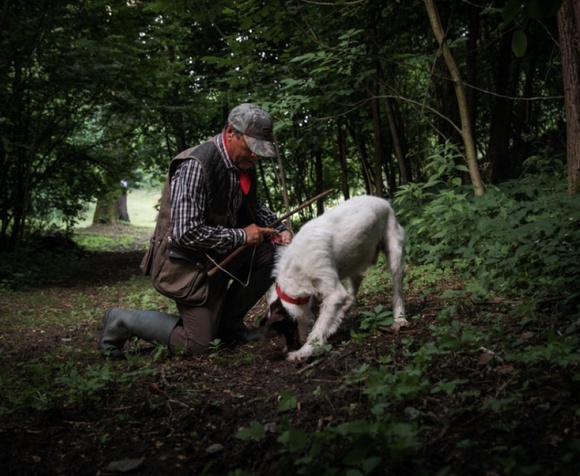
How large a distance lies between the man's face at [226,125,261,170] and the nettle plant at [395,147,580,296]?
2202mm

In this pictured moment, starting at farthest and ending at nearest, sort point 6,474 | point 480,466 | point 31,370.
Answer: point 31,370 → point 6,474 → point 480,466

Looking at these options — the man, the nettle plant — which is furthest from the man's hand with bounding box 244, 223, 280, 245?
the nettle plant

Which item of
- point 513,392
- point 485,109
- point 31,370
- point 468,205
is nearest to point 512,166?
point 485,109

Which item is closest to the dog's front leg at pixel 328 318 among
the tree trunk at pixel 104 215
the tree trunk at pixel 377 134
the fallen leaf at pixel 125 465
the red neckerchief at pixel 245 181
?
the red neckerchief at pixel 245 181

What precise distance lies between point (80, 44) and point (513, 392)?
9.23 m

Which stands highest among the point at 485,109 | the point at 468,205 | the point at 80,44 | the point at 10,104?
the point at 80,44

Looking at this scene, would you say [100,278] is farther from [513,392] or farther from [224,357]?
[513,392]

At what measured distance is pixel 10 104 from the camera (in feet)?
30.5

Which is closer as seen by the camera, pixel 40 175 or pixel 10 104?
pixel 10 104

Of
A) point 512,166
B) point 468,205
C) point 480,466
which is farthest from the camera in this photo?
point 512,166

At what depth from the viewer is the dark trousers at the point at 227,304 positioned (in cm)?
434

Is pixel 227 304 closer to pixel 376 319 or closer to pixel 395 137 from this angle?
pixel 376 319

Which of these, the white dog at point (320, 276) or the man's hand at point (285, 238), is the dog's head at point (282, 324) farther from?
the man's hand at point (285, 238)

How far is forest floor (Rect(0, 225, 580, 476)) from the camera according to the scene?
2059 millimetres
